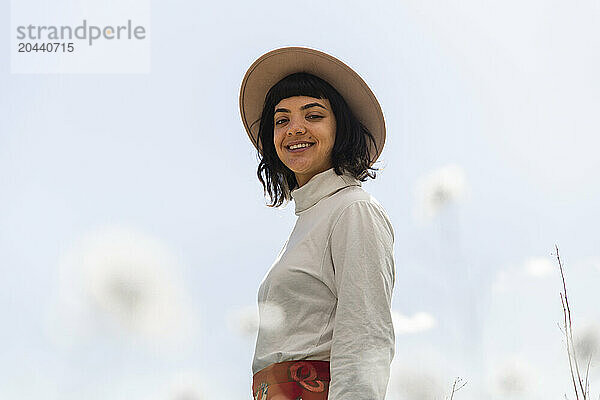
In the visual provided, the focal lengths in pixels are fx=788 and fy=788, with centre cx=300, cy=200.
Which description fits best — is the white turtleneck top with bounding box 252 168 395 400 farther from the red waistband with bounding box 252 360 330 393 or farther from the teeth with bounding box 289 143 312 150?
the teeth with bounding box 289 143 312 150

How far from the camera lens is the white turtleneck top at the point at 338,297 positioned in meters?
1.48

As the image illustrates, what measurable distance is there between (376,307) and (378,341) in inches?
2.7

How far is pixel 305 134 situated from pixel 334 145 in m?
0.09

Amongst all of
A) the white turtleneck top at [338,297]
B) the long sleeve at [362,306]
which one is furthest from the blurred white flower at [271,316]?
the long sleeve at [362,306]

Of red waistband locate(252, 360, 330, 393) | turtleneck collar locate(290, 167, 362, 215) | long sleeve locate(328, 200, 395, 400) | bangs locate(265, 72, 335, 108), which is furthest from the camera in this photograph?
bangs locate(265, 72, 335, 108)

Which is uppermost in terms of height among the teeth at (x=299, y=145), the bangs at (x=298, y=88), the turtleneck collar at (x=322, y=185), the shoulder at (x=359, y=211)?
the bangs at (x=298, y=88)

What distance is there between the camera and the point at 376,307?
1529 millimetres

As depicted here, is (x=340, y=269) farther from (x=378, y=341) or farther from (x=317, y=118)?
(x=317, y=118)

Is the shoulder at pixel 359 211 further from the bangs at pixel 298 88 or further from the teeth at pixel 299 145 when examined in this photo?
the bangs at pixel 298 88

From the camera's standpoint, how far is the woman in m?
1.51

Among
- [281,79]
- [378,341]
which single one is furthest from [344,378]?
[281,79]

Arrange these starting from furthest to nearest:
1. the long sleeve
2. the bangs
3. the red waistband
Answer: the bangs
the red waistband
the long sleeve

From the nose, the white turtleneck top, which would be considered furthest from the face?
the white turtleneck top

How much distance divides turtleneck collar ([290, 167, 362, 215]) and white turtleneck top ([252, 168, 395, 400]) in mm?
16
